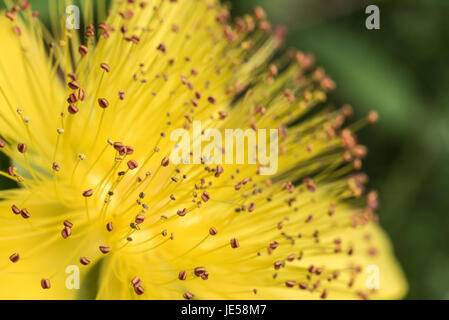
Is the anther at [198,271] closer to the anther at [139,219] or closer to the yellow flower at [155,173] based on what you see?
the yellow flower at [155,173]

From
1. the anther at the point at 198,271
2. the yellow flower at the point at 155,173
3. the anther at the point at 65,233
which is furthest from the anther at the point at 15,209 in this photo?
the anther at the point at 198,271

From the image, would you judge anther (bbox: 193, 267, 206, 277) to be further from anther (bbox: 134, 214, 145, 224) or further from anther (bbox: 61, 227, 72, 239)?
anther (bbox: 61, 227, 72, 239)

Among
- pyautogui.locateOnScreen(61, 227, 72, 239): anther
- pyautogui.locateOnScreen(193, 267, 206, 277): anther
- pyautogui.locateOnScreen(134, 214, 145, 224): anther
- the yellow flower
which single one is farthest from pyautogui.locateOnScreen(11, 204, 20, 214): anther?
pyautogui.locateOnScreen(193, 267, 206, 277): anther

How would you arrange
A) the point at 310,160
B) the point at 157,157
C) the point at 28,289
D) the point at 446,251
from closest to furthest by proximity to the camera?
1. the point at 28,289
2. the point at 157,157
3. the point at 310,160
4. the point at 446,251

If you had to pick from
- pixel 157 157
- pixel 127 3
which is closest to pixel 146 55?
pixel 127 3

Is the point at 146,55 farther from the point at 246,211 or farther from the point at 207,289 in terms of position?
the point at 207,289

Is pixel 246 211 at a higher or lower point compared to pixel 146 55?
lower
